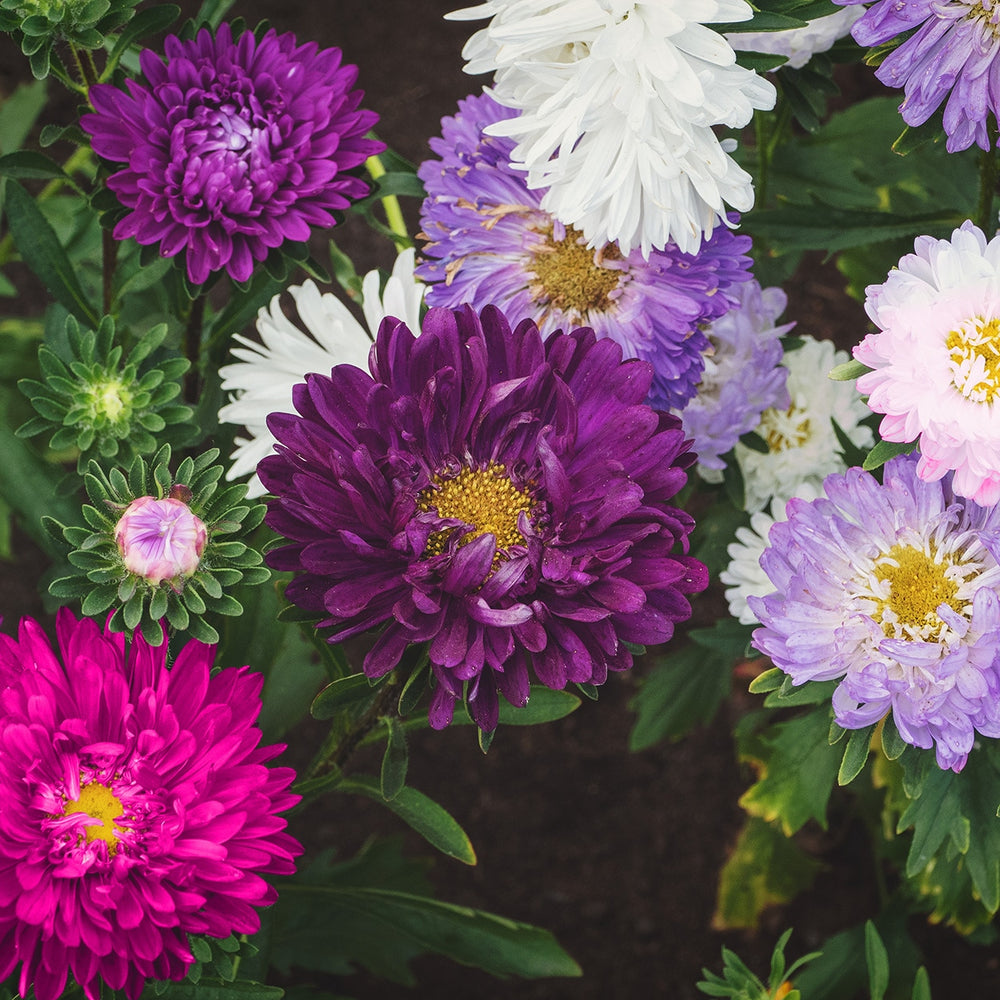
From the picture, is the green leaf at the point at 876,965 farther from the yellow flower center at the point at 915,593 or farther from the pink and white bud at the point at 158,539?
the pink and white bud at the point at 158,539

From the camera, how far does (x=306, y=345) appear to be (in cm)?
102

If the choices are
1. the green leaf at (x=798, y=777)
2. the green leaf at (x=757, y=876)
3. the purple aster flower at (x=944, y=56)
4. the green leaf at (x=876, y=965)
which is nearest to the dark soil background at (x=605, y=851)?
the green leaf at (x=757, y=876)

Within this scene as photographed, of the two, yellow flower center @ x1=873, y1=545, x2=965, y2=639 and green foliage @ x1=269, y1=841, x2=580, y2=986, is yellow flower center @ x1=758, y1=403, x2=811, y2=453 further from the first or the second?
green foliage @ x1=269, y1=841, x2=580, y2=986

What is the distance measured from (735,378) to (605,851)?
37.4 inches

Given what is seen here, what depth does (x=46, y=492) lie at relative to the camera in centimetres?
118

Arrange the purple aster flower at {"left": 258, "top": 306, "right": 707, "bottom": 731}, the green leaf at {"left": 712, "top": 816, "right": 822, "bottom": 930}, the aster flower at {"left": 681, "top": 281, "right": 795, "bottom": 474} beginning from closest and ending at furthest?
the purple aster flower at {"left": 258, "top": 306, "right": 707, "bottom": 731}
the aster flower at {"left": 681, "top": 281, "right": 795, "bottom": 474}
the green leaf at {"left": 712, "top": 816, "right": 822, "bottom": 930}

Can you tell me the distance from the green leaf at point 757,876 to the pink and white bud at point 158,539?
1132mm

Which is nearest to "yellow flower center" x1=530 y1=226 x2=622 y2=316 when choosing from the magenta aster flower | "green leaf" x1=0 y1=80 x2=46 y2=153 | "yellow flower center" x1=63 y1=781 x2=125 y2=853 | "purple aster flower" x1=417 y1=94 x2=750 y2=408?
"purple aster flower" x1=417 y1=94 x2=750 y2=408

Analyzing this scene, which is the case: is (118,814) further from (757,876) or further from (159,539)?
(757,876)

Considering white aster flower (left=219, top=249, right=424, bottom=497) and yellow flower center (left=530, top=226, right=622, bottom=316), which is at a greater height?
yellow flower center (left=530, top=226, right=622, bottom=316)

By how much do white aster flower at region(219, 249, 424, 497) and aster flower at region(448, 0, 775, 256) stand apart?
0.57ft

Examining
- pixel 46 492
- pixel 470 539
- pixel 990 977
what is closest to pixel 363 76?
pixel 46 492

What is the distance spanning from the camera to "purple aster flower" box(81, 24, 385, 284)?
0.94 m

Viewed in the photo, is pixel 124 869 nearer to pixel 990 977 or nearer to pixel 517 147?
pixel 517 147
